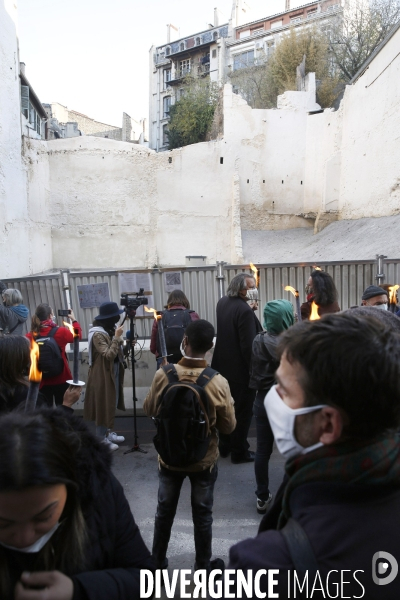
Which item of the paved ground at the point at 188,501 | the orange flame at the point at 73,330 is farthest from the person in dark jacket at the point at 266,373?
the orange flame at the point at 73,330

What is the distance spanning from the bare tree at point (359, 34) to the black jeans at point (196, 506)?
29.7 meters

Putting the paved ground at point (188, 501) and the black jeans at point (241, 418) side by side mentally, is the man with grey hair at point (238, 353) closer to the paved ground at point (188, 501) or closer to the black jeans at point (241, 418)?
the black jeans at point (241, 418)

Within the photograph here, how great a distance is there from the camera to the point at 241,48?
42.9 meters

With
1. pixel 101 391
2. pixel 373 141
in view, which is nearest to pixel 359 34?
pixel 373 141

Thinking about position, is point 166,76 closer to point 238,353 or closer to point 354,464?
point 238,353

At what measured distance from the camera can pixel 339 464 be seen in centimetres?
100

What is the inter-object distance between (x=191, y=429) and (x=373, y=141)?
60.5 ft

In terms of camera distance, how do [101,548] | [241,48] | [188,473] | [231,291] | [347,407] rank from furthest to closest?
[241,48] → [231,291] → [188,473] → [101,548] → [347,407]

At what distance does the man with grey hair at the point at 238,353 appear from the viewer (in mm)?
4648

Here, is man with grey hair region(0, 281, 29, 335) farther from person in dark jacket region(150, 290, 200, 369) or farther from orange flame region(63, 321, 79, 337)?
person in dark jacket region(150, 290, 200, 369)

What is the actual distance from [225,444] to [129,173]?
72.7 ft

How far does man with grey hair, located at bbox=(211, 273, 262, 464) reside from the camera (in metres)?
4.65

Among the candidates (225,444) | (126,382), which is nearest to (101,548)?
(225,444)

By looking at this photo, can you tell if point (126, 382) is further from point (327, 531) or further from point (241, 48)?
point (241, 48)
